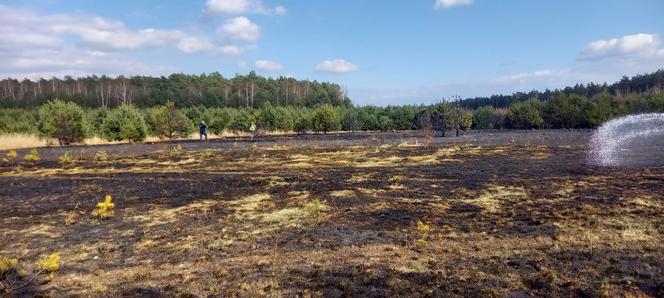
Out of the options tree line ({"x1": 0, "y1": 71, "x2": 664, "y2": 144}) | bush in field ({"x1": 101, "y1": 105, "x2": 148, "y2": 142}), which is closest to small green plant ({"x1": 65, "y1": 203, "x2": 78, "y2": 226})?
tree line ({"x1": 0, "y1": 71, "x2": 664, "y2": 144})

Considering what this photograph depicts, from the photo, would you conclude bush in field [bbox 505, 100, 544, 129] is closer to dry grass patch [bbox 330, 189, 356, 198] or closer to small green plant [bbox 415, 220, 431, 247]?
dry grass patch [bbox 330, 189, 356, 198]

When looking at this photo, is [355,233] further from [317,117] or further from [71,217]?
[317,117]

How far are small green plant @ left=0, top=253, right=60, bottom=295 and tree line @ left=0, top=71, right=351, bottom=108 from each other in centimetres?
8190

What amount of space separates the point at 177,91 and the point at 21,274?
95.4 metres

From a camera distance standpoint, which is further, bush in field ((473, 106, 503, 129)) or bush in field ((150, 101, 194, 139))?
bush in field ((473, 106, 503, 129))

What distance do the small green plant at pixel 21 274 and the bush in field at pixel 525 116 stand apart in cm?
5431

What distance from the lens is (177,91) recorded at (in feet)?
316

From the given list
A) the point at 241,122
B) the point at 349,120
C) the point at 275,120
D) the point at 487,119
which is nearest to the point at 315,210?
the point at 241,122

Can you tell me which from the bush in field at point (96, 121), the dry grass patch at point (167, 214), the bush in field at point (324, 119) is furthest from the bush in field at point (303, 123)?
the dry grass patch at point (167, 214)

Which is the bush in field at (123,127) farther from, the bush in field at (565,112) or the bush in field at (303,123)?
the bush in field at (565,112)

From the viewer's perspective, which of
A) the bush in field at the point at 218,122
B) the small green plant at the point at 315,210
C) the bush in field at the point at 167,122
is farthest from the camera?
the bush in field at the point at 218,122

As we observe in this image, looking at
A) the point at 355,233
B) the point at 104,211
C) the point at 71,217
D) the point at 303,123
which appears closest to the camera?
the point at 355,233

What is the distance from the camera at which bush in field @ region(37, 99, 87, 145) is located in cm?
3581

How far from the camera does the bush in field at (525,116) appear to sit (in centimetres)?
5303
